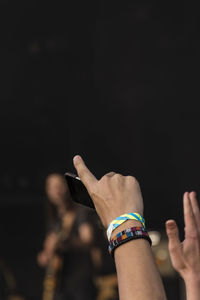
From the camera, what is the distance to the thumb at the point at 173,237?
4.18ft

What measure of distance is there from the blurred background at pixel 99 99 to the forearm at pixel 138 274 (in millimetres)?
6497

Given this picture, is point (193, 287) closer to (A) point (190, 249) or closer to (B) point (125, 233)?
(A) point (190, 249)

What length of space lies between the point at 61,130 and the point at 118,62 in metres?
1.25

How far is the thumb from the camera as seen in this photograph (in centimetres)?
127

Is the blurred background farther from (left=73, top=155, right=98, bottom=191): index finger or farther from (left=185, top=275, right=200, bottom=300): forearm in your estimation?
(left=73, top=155, right=98, bottom=191): index finger

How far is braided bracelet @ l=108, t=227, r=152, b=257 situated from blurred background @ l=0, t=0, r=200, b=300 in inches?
255

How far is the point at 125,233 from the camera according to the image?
926mm

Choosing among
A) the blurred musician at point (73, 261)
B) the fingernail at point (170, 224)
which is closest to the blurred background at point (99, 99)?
the blurred musician at point (73, 261)

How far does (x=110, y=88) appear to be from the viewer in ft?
25.2

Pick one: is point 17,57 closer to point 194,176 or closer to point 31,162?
point 31,162

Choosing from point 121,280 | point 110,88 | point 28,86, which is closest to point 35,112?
point 28,86

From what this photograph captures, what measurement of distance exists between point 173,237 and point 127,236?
44 cm

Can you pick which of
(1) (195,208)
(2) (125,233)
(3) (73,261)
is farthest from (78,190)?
(3) (73,261)

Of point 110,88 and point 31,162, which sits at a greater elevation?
point 110,88
